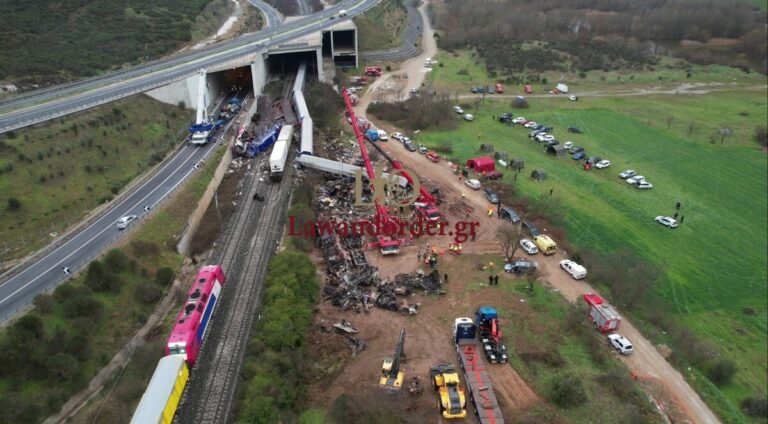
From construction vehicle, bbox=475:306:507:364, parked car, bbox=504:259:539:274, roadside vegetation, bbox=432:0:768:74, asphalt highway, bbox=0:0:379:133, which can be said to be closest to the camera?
construction vehicle, bbox=475:306:507:364

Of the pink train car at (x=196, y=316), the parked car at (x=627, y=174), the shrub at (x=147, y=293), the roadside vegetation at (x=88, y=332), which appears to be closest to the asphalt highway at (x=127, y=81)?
the roadside vegetation at (x=88, y=332)

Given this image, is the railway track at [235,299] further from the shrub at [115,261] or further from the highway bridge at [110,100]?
the highway bridge at [110,100]

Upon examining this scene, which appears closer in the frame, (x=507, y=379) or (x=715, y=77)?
(x=507, y=379)

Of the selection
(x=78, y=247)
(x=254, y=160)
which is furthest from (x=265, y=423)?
(x=254, y=160)

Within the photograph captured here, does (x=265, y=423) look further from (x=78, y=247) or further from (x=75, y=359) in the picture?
(x=78, y=247)

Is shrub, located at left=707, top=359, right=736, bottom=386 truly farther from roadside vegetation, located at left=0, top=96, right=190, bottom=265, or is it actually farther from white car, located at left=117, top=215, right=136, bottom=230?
roadside vegetation, located at left=0, top=96, right=190, bottom=265

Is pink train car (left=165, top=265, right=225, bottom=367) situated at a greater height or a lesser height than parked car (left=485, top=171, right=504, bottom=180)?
lesser

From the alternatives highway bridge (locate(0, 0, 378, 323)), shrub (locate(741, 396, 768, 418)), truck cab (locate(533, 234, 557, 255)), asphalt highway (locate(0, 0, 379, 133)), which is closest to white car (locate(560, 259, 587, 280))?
truck cab (locate(533, 234, 557, 255))
